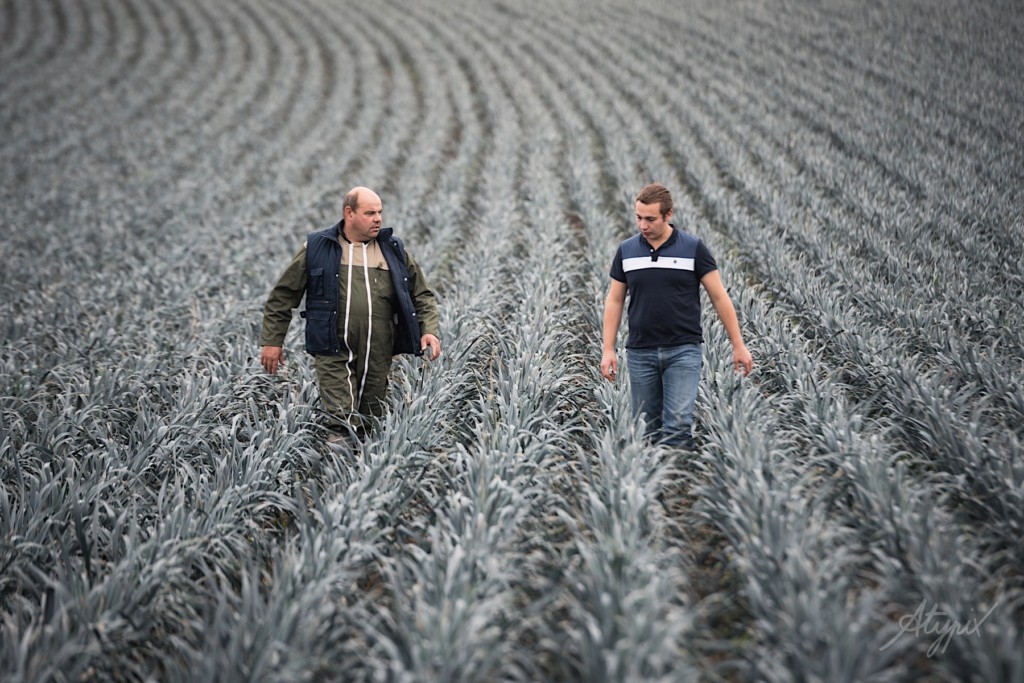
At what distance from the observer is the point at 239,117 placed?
65.4 ft

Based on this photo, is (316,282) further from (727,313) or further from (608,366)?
(727,313)

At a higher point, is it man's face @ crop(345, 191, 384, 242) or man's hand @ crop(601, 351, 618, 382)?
man's face @ crop(345, 191, 384, 242)

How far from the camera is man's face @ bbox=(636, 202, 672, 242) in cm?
352

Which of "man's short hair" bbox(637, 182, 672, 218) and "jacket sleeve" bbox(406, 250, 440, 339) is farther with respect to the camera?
"jacket sleeve" bbox(406, 250, 440, 339)

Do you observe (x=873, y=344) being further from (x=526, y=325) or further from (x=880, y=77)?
(x=880, y=77)

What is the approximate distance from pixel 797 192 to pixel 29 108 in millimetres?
20988

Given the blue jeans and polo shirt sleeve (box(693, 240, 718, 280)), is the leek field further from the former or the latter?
polo shirt sleeve (box(693, 240, 718, 280))

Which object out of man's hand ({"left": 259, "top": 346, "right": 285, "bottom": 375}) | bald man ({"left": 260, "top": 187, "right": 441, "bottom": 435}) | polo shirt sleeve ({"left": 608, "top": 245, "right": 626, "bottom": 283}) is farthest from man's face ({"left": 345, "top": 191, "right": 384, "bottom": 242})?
polo shirt sleeve ({"left": 608, "top": 245, "right": 626, "bottom": 283})

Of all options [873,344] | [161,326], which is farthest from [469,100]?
[873,344]

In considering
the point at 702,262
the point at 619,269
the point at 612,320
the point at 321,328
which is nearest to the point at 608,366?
the point at 612,320

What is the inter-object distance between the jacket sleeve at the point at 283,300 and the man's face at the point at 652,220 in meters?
1.98

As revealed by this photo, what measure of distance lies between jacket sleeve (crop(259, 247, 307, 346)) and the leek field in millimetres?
546

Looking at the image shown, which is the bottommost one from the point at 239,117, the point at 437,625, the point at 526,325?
the point at 239,117

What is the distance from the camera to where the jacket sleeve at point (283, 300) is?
4.06 m
